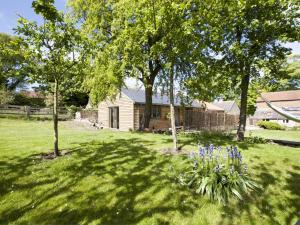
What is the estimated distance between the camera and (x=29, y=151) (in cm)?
902

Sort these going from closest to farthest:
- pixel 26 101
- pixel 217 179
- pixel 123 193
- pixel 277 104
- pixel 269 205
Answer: pixel 269 205
pixel 123 193
pixel 217 179
pixel 26 101
pixel 277 104

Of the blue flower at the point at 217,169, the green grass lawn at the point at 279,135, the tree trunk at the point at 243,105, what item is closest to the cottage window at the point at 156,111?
the green grass lawn at the point at 279,135

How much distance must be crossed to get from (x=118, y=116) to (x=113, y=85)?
420 inches

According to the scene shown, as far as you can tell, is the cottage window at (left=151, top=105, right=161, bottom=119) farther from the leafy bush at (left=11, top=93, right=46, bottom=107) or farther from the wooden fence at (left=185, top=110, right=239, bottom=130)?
the leafy bush at (left=11, top=93, right=46, bottom=107)

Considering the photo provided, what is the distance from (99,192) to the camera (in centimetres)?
580

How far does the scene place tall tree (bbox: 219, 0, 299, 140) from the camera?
11.7 metres

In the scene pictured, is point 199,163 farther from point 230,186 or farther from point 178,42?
point 178,42

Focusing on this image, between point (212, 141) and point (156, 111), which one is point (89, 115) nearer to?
point (156, 111)

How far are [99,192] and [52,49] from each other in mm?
5019

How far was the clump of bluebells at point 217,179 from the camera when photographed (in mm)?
5695

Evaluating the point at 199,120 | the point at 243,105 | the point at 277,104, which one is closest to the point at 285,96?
the point at 277,104

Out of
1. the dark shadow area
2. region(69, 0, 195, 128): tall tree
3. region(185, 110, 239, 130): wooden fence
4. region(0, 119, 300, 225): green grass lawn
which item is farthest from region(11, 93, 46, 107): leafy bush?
region(0, 119, 300, 225): green grass lawn

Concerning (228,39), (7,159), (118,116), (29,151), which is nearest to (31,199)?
(7,159)

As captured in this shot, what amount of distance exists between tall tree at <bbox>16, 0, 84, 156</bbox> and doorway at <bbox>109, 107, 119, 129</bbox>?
1792 cm
